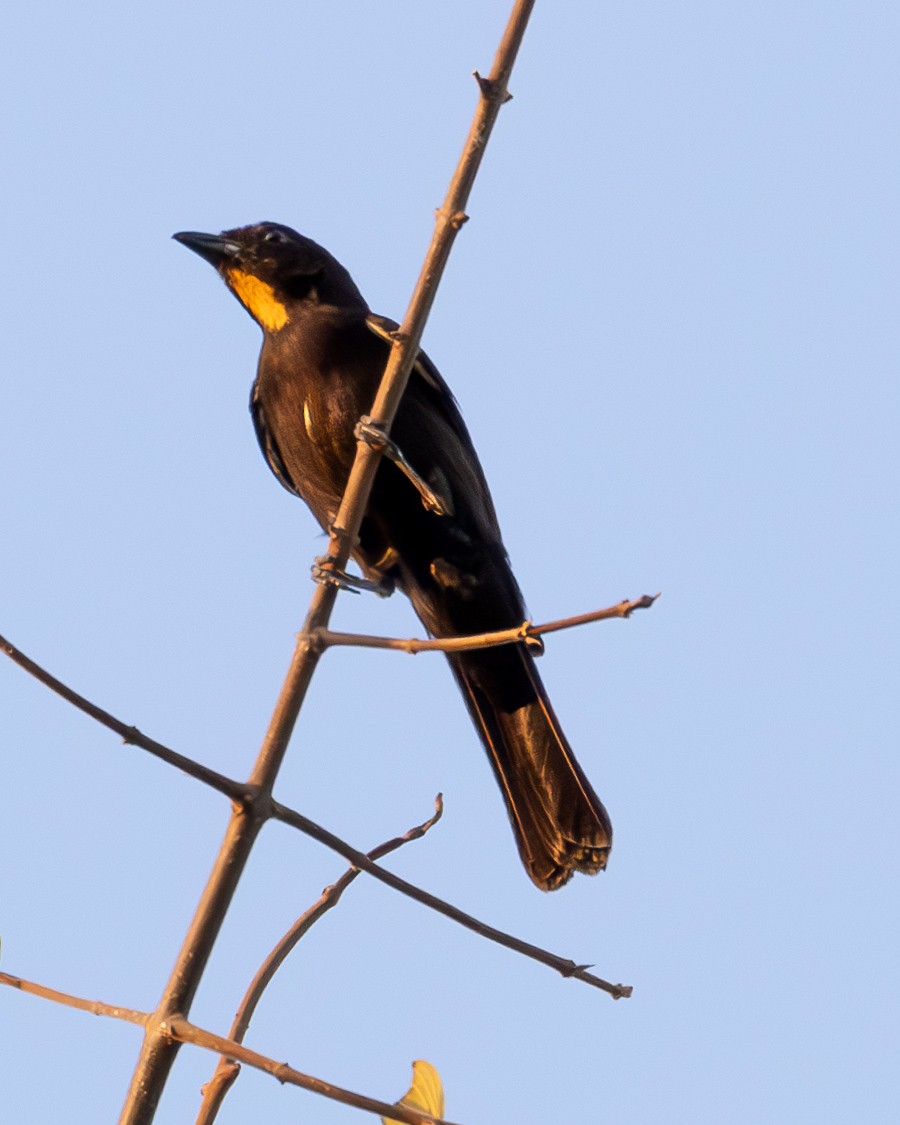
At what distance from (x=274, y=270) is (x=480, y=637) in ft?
12.3

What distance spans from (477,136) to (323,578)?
3.44ft

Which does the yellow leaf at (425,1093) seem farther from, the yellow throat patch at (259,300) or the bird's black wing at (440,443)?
the yellow throat patch at (259,300)

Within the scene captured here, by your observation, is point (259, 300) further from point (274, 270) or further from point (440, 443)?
point (440, 443)

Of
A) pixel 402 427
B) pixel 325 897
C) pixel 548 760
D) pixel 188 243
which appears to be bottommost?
pixel 325 897

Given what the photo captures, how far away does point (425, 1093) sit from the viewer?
2.66 meters

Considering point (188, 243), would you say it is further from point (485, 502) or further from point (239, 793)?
point (239, 793)

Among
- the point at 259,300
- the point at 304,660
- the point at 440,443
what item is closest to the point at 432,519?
the point at 440,443

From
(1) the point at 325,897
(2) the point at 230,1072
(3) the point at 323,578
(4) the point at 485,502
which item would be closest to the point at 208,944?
(2) the point at 230,1072

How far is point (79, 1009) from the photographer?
2.58 meters

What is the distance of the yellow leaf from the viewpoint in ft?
8.59

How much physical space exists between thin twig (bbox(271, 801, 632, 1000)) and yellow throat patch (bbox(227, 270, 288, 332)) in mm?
3483

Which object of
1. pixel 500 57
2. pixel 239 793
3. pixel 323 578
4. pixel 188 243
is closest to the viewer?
pixel 239 793

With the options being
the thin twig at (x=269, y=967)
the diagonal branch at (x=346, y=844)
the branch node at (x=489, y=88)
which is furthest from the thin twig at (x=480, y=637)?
the branch node at (x=489, y=88)

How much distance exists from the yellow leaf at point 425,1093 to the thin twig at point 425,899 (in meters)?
0.28
